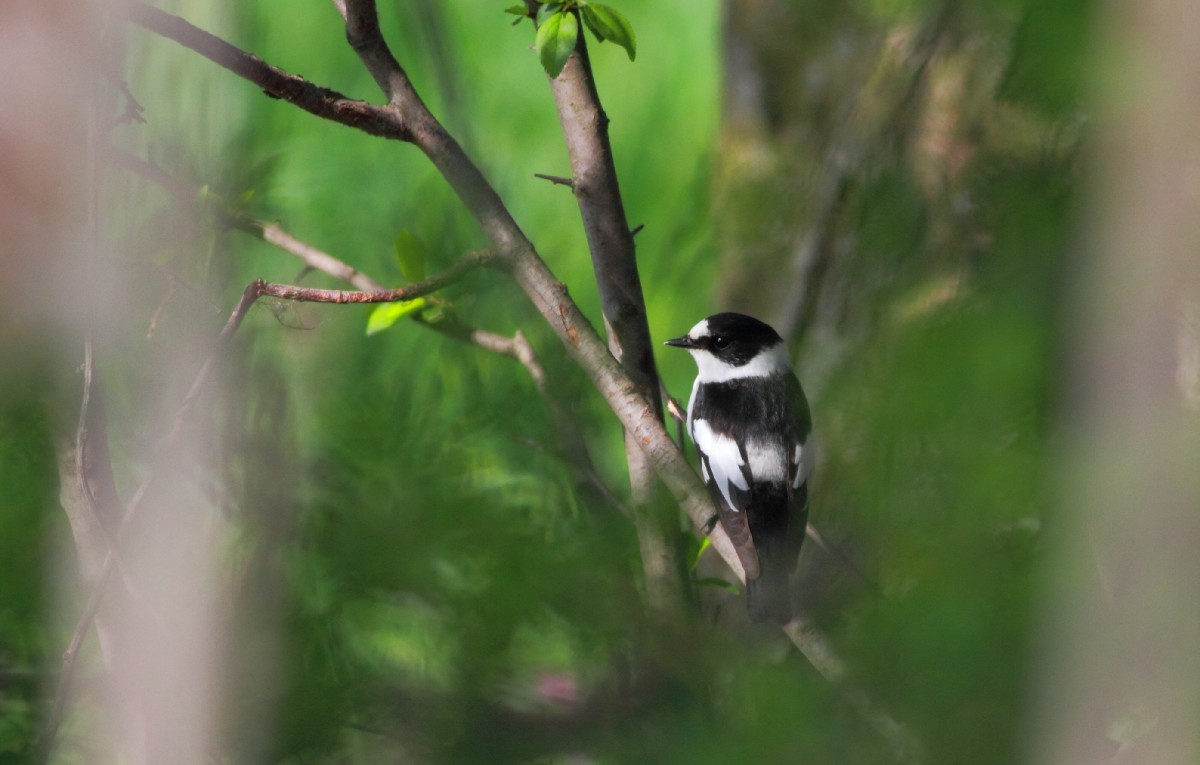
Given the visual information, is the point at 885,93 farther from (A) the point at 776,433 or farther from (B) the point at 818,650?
(B) the point at 818,650

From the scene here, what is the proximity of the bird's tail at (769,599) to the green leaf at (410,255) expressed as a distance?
1.32ft

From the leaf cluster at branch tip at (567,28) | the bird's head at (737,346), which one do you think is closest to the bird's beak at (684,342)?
the bird's head at (737,346)

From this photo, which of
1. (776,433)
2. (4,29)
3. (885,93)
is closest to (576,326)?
(4,29)

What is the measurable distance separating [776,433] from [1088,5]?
973mm

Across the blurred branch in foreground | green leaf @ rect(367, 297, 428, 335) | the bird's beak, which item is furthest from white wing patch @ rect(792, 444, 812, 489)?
the blurred branch in foreground

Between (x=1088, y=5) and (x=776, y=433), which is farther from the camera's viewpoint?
(x=776, y=433)

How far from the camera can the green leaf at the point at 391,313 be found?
33.8 inches

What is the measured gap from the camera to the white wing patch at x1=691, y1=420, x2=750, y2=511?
3.92 feet

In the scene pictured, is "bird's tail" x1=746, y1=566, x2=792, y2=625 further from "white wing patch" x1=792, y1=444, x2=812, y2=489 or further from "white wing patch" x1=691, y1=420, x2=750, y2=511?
"white wing patch" x1=691, y1=420, x2=750, y2=511

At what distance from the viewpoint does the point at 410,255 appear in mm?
873

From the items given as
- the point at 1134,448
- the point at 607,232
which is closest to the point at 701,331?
the point at 607,232

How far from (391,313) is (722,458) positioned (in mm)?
508

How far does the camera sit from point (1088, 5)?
0.28m

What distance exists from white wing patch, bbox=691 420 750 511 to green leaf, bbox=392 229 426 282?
1.61ft
